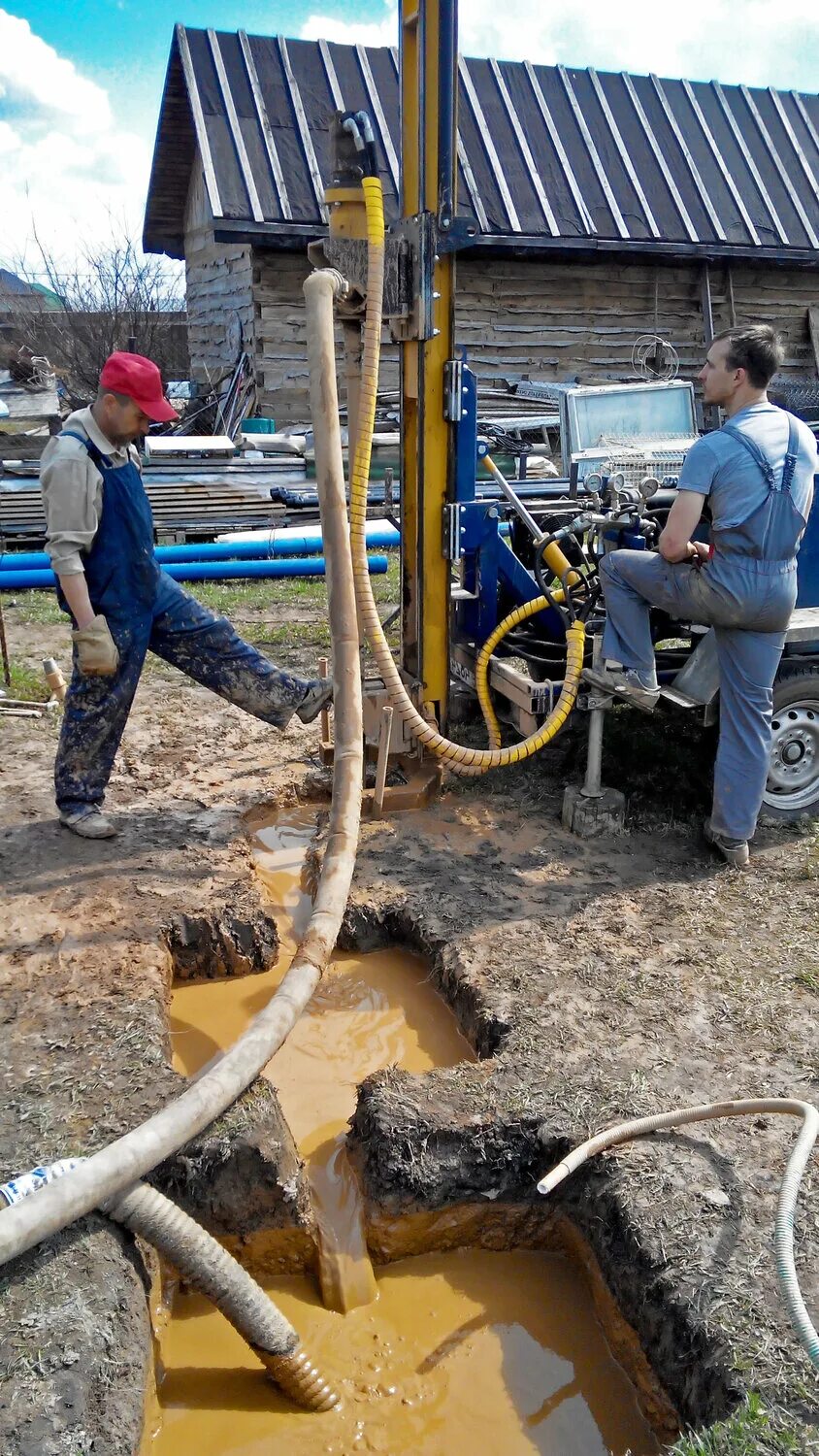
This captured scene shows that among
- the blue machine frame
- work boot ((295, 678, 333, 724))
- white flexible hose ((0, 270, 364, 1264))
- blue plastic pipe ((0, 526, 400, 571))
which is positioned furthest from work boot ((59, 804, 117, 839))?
blue plastic pipe ((0, 526, 400, 571))

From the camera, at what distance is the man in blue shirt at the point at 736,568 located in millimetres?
4309

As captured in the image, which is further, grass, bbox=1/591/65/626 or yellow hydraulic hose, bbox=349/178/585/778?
grass, bbox=1/591/65/626

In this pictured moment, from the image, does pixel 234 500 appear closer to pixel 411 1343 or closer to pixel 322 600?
pixel 322 600

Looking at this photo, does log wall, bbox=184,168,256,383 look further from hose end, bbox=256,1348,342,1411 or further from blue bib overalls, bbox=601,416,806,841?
hose end, bbox=256,1348,342,1411

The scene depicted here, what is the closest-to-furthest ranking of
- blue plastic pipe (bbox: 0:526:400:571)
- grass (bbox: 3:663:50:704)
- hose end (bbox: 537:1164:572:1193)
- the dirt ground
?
the dirt ground → hose end (bbox: 537:1164:572:1193) → grass (bbox: 3:663:50:704) → blue plastic pipe (bbox: 0:526:400:571)

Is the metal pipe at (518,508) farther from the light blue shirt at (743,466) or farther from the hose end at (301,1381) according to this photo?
the hose end at (301,1381)

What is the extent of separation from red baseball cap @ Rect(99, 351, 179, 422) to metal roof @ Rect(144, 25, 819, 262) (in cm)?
882

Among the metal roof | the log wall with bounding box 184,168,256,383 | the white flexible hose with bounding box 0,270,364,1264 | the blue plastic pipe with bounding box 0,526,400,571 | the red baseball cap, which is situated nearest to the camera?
the white flexible hose with bounding box 0,270,364,1264

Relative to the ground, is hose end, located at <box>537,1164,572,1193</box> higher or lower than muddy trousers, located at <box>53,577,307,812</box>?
lower

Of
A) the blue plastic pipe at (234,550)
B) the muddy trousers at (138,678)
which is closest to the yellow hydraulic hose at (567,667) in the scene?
the muddy trousers at (138,678)

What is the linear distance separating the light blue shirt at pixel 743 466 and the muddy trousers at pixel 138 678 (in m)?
2.08

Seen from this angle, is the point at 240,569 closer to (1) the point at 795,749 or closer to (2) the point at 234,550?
(2) the point at 234,550

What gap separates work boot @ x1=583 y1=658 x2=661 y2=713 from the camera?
15.8 feet

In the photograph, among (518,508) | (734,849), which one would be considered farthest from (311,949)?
(518,508)
